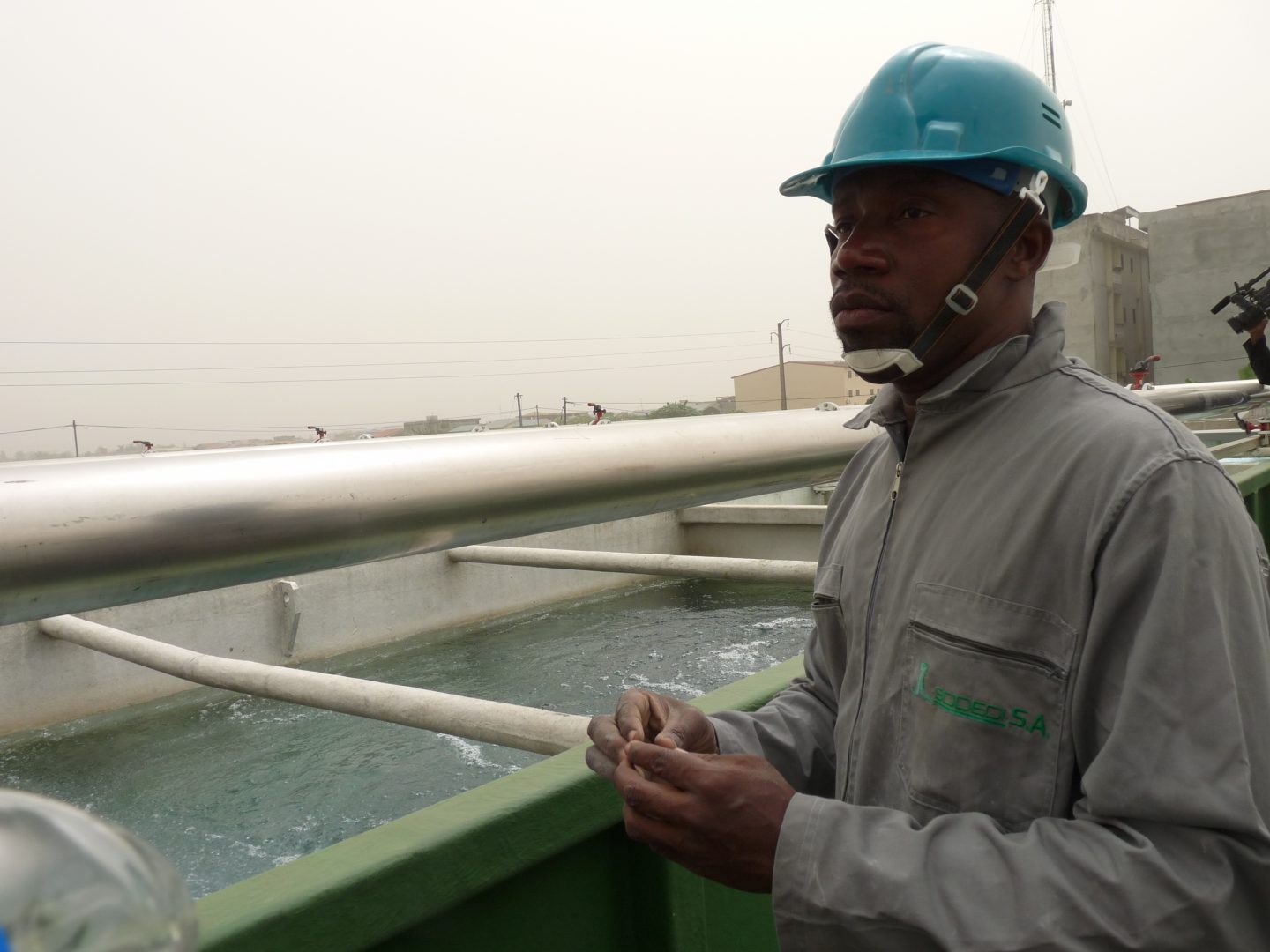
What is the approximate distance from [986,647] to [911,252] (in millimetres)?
470

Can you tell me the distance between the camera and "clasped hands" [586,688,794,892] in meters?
0.87

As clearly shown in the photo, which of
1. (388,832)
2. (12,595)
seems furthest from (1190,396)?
(12,595)

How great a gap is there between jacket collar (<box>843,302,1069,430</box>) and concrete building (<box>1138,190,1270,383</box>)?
35.8 metres

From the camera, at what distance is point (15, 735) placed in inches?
200

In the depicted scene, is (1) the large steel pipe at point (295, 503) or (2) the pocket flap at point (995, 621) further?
(2) the pocket flap at point (995, 621)

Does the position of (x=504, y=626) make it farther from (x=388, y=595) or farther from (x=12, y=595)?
(x=12, y=595)

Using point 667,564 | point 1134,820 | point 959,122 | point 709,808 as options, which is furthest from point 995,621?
point 667,564

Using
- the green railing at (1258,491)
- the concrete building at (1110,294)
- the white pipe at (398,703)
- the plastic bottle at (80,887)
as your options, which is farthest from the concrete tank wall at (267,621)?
the concrete building at (1110,294)

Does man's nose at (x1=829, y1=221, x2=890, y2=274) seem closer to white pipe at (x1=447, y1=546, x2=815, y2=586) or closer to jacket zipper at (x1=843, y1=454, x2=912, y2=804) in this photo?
jacket zipper at (x1=843, y1=454, x2=912, y2=804)

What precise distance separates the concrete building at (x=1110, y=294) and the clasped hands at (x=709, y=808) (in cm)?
3284

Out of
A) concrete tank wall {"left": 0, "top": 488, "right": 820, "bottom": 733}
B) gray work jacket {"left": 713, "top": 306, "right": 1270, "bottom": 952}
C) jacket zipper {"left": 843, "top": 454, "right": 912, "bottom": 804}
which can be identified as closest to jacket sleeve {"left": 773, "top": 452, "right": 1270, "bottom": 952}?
gray work jacket {"left": 713, "top": 306, "right": 1270, "bottom": 952}

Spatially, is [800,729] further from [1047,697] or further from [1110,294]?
[1110,294]

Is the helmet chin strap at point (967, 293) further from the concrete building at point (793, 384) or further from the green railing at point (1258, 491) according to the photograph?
the concrete building at point (793, 384)

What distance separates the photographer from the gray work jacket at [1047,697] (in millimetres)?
759
